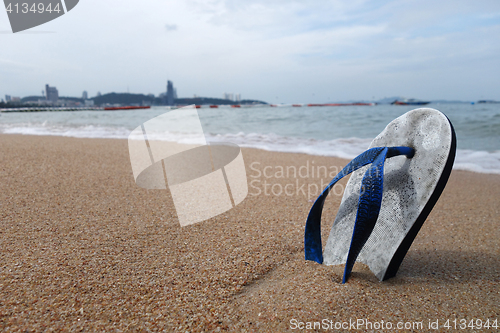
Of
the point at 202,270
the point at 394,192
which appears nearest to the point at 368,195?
the point at 394,192

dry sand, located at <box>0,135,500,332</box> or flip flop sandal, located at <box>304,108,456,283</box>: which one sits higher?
flip flop sandal, located at <box>304,108,456,283</box>

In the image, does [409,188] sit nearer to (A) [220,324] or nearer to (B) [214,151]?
(A) [220,324]

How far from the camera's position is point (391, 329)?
3.76 ft

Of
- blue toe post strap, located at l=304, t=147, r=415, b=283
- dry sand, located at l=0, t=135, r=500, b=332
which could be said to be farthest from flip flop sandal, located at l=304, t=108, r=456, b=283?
dry sand, located at l=0, t=135, r=500, b=332

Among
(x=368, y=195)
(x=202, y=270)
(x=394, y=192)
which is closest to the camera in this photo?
(x=368, y=195)

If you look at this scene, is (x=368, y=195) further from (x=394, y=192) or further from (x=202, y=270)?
(x=202, y=270)

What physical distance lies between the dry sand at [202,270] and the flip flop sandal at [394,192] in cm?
12

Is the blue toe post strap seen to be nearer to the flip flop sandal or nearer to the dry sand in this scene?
the flip flop sandal

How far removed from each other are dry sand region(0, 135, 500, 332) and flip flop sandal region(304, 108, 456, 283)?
0.41ft

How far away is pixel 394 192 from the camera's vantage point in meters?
1.45

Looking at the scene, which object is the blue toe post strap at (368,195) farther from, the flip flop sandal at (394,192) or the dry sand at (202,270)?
the dry sand at (202,270)

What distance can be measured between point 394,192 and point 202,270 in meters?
1.08

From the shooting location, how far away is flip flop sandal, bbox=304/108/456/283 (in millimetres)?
1274

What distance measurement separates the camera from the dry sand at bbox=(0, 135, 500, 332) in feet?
3.98
